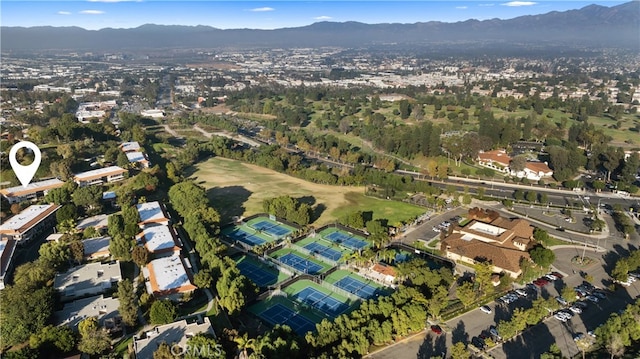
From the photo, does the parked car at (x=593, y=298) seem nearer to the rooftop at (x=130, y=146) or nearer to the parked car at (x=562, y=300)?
the parked car at (x=562, y=300)

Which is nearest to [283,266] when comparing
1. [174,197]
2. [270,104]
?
[174,197]

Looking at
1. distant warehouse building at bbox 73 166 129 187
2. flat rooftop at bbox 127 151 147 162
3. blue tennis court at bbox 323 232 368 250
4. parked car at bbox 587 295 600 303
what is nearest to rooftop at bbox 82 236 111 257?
distant warehouse building at bbox 73 166 129 187

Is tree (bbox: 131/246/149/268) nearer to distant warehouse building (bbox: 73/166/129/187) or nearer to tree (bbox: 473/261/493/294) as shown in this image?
distant warehouse building (bbox: 73/166/129/187)

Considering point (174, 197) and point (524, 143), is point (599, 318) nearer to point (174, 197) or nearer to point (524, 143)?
point (174, 197)

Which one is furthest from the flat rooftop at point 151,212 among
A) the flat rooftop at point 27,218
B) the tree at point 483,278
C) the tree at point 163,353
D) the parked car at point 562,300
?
the parked car at point 562,300

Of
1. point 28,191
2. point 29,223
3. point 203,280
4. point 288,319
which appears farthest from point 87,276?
point 28,191
